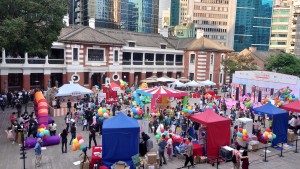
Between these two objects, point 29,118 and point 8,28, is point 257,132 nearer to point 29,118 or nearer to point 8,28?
point 29,118

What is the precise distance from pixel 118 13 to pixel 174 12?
56.5 meters

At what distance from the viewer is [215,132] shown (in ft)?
48.1

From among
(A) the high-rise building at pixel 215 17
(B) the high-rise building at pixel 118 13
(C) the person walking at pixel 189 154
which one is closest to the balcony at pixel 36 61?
(C) the person walking at pixel 189 154

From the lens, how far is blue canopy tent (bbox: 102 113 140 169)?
12633mm

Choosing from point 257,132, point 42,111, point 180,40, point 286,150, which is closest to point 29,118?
point 42,111

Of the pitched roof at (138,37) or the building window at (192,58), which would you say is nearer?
the pitched roof at (138,37)

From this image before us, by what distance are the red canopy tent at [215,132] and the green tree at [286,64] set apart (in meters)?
30.7

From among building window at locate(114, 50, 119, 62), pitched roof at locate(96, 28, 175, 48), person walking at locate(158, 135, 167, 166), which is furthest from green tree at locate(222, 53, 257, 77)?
person walking at locate(158, 135, 167, 166)

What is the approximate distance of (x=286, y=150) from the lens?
1672cm

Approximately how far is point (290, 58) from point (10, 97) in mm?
38405

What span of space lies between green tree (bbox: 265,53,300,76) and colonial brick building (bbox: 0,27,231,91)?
25.9ft

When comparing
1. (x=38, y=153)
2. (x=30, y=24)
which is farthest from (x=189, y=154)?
(x=30, y=24)

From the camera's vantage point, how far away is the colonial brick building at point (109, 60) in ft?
108

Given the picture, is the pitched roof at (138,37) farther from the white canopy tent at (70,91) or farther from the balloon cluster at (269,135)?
the balloon cluster at (269,135)
